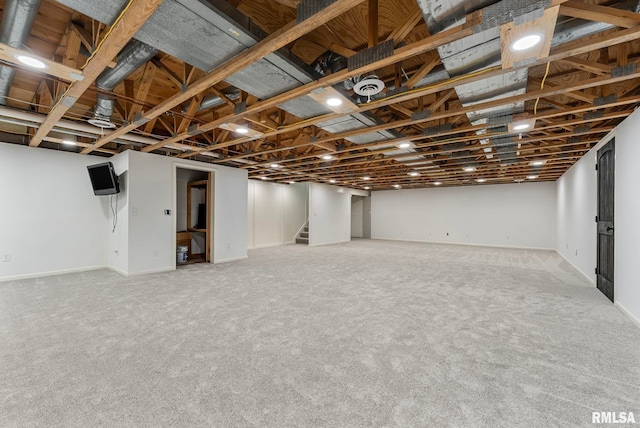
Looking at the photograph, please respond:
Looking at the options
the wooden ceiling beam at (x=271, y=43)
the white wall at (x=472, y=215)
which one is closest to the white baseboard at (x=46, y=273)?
the wooden ceiling beam at (x=271, y=43)

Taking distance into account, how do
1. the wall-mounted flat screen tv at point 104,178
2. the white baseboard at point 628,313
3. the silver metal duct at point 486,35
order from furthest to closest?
the wall-mounted flat screen tv at point 104,178 → the white baseboard at point 628,313 → the silver metal duct at point 486,35

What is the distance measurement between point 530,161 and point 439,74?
4.77m

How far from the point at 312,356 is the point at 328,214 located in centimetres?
847

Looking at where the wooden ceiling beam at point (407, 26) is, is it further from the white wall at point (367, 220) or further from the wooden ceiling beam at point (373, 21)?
the white wall at point (367, 220)

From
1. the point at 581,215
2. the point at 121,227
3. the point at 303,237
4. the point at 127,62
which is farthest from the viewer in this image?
the point at 303,237

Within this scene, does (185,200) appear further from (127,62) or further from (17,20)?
(17,20)

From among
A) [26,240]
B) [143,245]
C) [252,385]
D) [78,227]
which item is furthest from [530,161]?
[26,240]

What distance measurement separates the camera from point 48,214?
16.2 feet

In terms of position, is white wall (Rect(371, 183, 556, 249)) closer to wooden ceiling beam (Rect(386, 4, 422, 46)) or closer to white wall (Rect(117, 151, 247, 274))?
white wall (Rect(117, 151, 247, 274))

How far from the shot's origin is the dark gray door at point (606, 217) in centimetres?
369

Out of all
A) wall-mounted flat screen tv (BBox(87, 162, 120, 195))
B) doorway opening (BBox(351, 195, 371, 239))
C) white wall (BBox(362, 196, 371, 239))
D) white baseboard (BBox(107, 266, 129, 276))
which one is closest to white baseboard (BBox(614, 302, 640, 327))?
white baseboard (BBox(107, 266, 129, 276))

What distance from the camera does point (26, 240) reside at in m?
4.72

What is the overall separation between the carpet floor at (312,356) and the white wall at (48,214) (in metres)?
0.87

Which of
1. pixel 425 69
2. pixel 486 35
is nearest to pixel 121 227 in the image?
pixel 425 69
